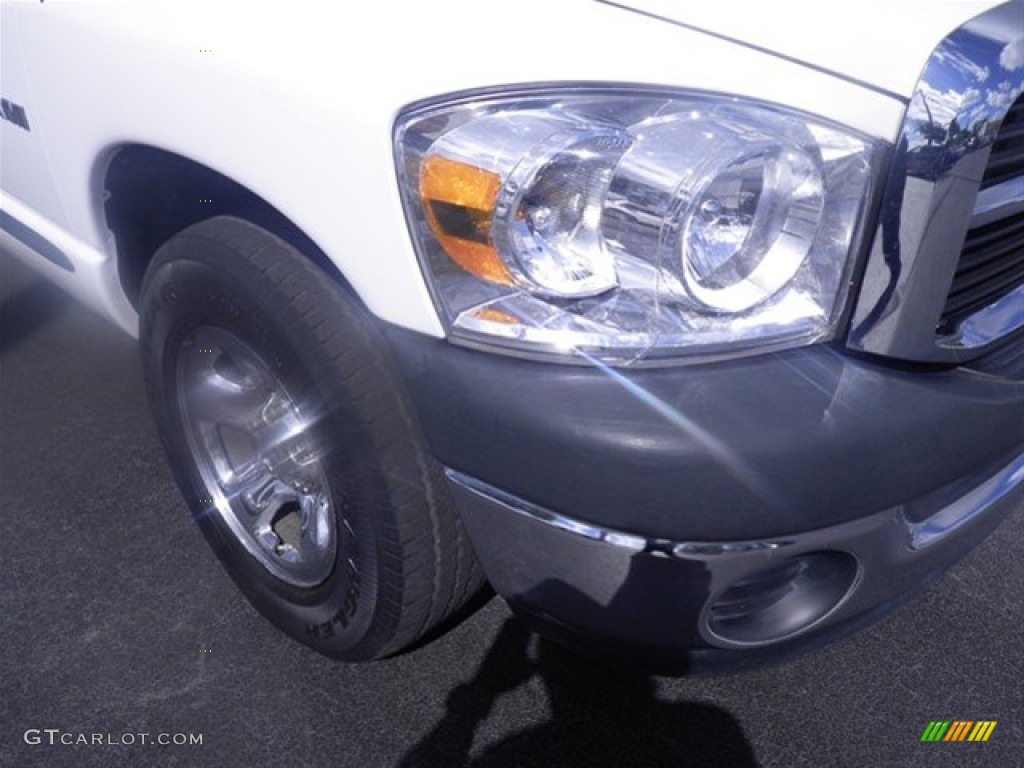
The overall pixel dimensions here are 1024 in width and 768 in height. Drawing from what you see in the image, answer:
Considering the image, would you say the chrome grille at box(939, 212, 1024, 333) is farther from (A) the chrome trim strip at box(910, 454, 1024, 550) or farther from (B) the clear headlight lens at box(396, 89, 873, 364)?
(A) the chrome trim strip at box(910, 454, 1024, 550)

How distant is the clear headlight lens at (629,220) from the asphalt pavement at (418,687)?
2.60ft

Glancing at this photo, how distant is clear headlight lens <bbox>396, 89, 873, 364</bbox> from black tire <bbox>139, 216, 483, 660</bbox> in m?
0.27

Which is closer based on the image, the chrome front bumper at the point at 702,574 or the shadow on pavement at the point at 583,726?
the chrome front bumper at the point at 702,574

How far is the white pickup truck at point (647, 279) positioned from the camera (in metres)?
1.44

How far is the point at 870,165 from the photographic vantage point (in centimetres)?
144

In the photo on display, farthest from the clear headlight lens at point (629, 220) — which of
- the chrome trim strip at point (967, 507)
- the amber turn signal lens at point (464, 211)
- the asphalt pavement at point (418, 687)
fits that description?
the asphalt pavement at point (418, 687)

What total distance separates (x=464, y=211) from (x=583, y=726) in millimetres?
1119

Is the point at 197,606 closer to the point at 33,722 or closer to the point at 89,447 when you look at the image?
the point at 33,722

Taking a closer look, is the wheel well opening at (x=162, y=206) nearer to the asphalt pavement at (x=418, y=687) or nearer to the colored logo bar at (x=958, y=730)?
the asphalt pavement at (x=418, y=687)

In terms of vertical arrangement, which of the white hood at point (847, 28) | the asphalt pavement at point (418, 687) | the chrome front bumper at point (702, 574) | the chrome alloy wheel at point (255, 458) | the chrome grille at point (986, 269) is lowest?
the asphalt pavement at point (418, 687)

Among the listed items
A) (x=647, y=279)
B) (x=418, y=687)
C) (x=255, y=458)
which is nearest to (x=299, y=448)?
(x=255, y=458)

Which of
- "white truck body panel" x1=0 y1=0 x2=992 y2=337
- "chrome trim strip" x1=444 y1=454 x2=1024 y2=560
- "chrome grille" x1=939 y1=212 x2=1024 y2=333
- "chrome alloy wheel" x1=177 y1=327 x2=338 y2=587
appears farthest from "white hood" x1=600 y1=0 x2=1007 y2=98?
"chrome alloy wheel" x1=177 y1=327 x2=338 y2=587

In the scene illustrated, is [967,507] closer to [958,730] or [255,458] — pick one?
[958,730]

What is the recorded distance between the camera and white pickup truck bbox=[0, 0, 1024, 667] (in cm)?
144
